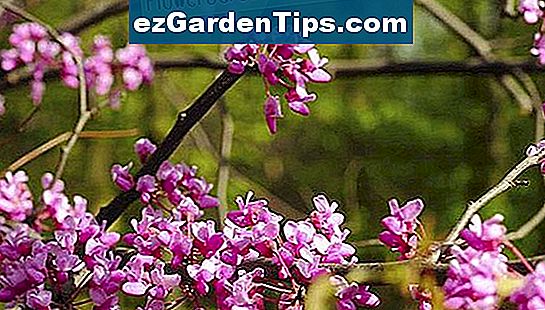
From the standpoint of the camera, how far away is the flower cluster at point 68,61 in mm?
1401

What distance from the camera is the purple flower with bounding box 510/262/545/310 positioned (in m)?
0.64

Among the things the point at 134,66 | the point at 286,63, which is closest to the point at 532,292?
the point at 286,63

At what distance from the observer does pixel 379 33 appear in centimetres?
171

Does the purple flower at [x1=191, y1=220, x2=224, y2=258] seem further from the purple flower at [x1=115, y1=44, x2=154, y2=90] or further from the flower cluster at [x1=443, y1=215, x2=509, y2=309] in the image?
the purple flower at [x1=115, y1=44, x2=154, y2=90]

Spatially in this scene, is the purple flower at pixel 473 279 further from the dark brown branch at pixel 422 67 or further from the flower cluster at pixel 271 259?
the dark brown branch at pixel 422 67

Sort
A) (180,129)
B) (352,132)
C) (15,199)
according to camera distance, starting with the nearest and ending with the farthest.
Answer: (180,129), (15,199), (352,132)

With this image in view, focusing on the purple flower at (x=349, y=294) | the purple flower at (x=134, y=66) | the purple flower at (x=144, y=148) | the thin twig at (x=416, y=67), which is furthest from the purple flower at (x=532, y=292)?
the purple flower at (x=134, y=66)

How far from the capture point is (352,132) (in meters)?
2.10

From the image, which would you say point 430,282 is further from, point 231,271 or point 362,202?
point 362,202

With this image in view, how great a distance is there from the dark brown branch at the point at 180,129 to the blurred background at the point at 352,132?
3.20 feet

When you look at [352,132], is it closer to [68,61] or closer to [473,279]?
[68,61]

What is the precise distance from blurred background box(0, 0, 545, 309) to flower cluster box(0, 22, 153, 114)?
484 millimetres

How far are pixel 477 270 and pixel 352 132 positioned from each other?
4.72ft

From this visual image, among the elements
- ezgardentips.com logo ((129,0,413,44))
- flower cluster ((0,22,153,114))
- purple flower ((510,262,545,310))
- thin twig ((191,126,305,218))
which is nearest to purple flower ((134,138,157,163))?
ezgardentips.com logo ((129,0,413,44))
